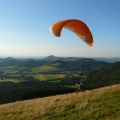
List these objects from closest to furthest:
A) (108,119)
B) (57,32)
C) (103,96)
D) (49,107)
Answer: (108,119), (57,32), (49,107), (103,96)

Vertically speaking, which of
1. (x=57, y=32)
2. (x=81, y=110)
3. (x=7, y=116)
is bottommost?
(x=7, y=116)

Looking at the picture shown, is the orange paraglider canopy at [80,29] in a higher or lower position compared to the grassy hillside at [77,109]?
higher

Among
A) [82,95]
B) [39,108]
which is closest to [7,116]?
[39,108]

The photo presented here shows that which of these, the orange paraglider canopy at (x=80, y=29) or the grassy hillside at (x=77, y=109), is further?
the orange paraglider canopy at (x=80, y=29)

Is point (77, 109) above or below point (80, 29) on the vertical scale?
below

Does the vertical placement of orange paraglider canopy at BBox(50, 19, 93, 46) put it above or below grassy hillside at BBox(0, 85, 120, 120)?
above

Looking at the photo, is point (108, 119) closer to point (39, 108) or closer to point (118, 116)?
point (118, 116)

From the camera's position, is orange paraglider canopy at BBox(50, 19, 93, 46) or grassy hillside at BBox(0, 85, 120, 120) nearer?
grassy hillside at BBox(0, 85, 120, 120)

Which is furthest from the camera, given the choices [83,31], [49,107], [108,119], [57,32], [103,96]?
[103,96]
